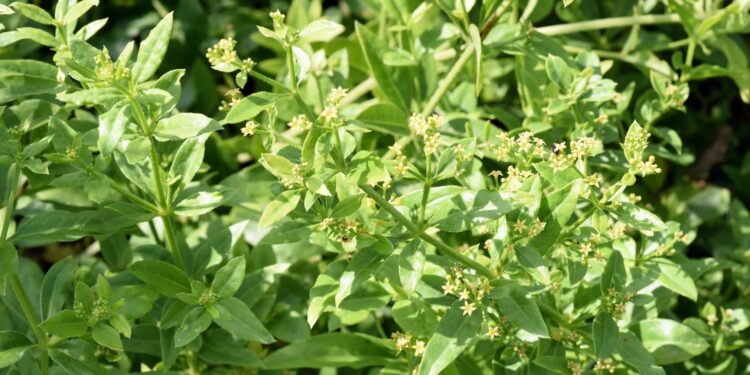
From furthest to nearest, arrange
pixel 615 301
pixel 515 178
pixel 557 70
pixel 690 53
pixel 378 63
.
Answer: pixel 378 63
pixel 690 53
pixel 557 70
pixel 615 301
pixel 515 178

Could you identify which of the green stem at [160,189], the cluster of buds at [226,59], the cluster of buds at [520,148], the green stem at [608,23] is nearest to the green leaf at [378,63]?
the green stem at [608,23]

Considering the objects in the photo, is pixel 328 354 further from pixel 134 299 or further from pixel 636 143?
pixel 636 143

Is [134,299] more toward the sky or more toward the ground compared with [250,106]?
more toward the ground

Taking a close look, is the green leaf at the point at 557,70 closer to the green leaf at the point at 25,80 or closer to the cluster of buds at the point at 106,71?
the cluster of buds at the point at 106,71

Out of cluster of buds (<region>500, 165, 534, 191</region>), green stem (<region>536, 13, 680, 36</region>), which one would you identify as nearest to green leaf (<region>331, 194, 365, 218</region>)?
cluster of buds (<region>500, 165, 534, 191</region>)

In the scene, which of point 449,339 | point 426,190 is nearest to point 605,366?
point 449,339
